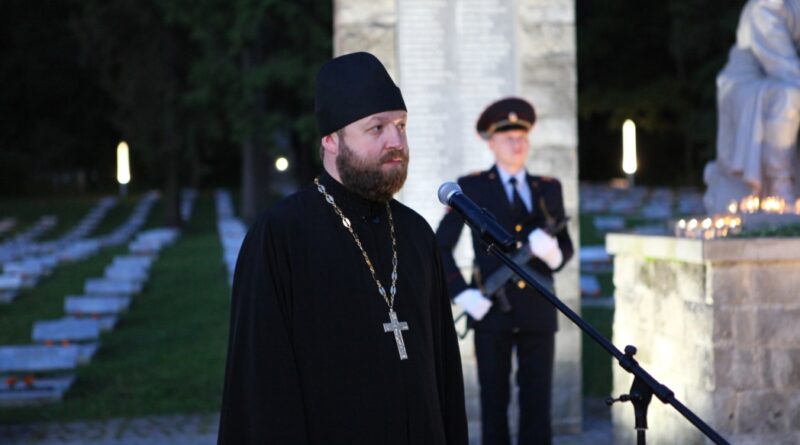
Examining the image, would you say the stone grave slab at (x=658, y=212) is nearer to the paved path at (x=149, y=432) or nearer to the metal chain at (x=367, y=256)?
the paved path at (x=149, y=432)

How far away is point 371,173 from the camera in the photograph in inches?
158

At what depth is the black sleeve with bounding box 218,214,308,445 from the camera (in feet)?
12.5

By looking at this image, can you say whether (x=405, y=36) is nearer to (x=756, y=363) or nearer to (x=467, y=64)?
(x=467, y=64)

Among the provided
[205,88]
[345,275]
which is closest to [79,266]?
[205,88]

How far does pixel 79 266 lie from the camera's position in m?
26.1

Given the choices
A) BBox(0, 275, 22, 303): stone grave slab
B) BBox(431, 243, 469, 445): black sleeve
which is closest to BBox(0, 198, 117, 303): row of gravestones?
BBox(0, 275, 22, 303): stone grave slab

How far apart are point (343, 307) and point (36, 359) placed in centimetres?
841

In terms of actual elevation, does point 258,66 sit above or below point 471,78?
above

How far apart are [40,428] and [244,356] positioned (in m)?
6.72

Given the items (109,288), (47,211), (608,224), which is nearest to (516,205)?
(109,288)

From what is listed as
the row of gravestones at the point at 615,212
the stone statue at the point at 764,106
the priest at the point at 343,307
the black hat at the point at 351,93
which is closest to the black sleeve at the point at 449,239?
the stone statue at the point at 764,106

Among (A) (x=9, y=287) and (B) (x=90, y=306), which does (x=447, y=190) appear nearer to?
(B) (x=90, y=306)

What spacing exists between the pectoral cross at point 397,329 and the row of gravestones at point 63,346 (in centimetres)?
767

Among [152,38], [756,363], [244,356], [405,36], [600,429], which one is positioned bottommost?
[600,429]
